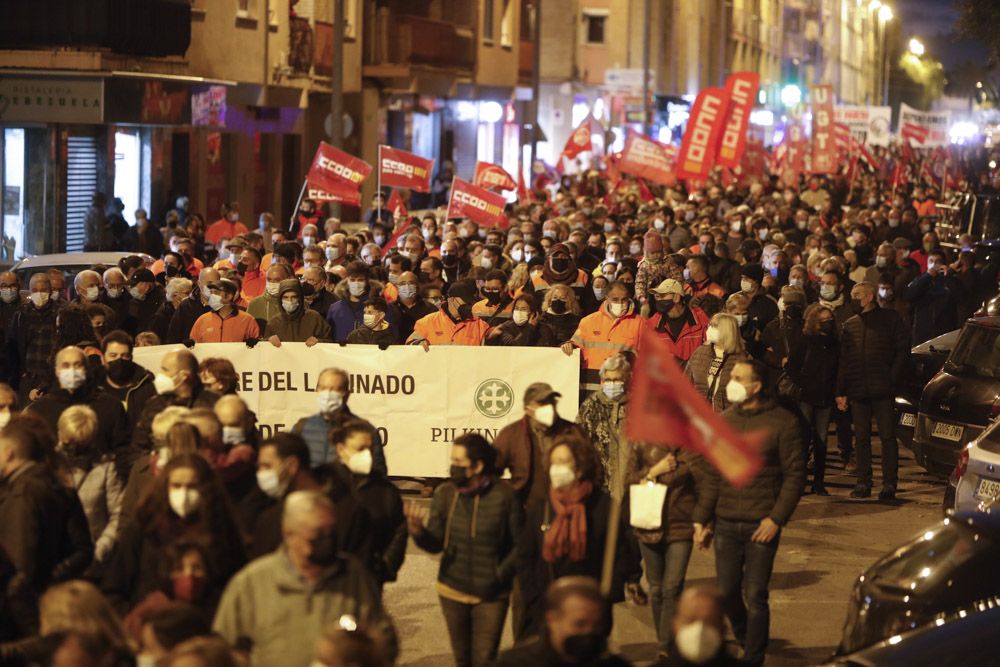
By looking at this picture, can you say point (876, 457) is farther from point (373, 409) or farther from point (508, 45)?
point (508, 45)

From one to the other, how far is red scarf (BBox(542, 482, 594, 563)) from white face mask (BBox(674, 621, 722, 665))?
225 cm

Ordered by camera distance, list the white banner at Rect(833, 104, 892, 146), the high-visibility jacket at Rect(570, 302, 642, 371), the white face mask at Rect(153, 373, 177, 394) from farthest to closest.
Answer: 1. the white banner at Rect(833, 104, 892, 146)
2. the high-visibility jacket at Rect(570, 302, 642, 371)
3. the white face mask at Rect(153, 373, 177, 394)

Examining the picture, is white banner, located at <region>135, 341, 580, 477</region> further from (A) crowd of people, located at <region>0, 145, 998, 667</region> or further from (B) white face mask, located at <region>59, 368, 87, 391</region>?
(B) white face mask, located at <region>59, 368, 87, 391</region>

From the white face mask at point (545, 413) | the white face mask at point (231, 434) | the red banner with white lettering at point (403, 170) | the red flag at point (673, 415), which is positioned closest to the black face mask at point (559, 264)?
the red banner with white lettering at point (403, 170)

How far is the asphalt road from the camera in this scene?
10391 mm

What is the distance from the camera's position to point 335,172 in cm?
2414

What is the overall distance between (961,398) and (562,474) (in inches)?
279

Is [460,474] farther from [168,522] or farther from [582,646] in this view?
[582,646]

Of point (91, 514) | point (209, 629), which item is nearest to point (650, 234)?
point (91, 514)

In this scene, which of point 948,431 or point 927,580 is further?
point 948,431

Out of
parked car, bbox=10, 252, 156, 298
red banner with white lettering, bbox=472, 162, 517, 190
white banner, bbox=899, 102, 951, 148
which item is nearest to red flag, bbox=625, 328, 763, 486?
parked car, bbox=10, 252, 156, 298

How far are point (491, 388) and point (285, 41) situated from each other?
2343cm

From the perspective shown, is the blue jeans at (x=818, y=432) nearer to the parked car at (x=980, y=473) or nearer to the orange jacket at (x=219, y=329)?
the parked car at (x=980, y=473)

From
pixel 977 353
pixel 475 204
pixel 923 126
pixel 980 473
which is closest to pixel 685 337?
pixel 977 353
